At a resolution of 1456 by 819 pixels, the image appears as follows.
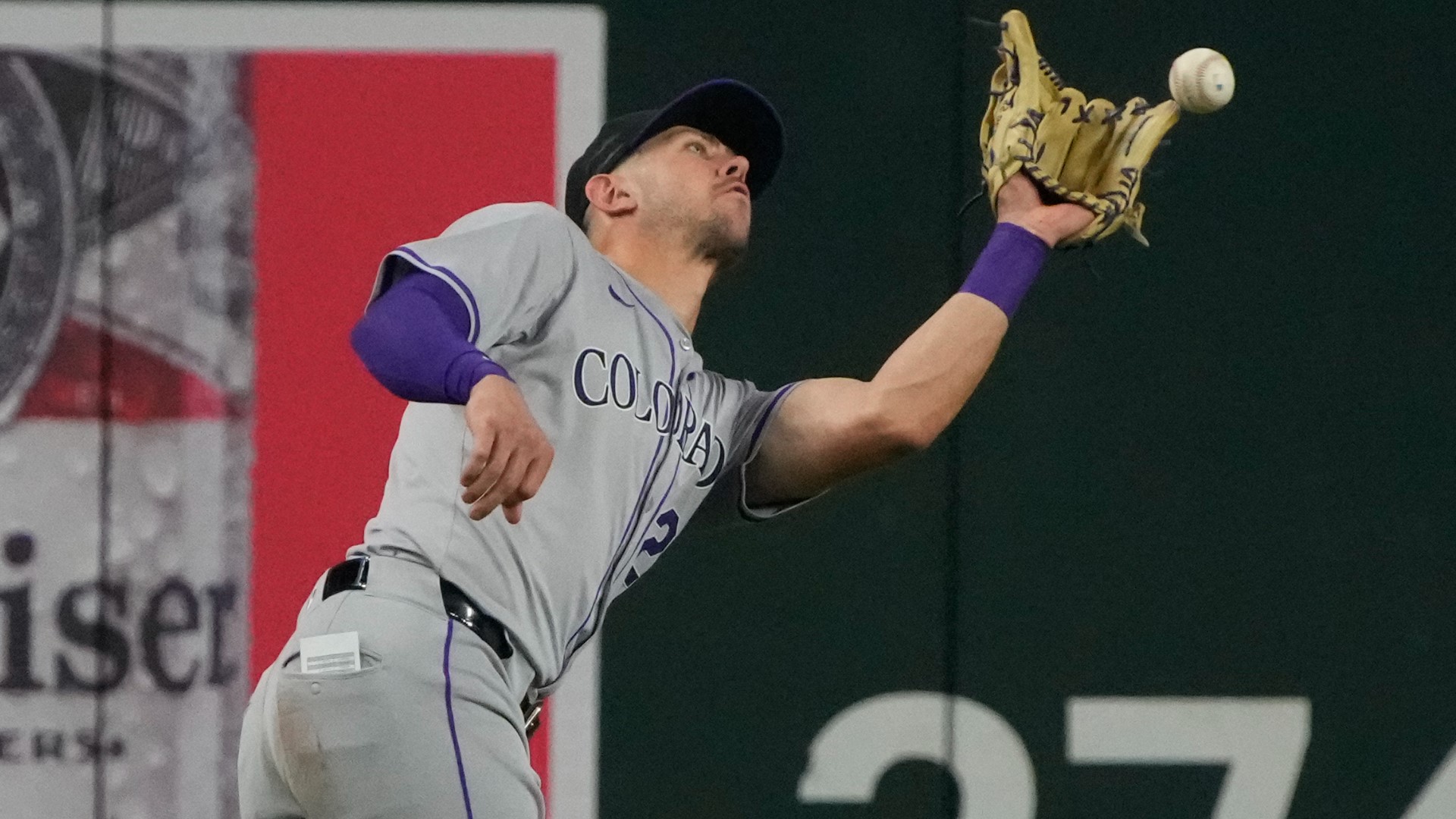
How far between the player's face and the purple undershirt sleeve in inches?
17.3

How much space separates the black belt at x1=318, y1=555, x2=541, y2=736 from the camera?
1938mm

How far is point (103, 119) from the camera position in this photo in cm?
311

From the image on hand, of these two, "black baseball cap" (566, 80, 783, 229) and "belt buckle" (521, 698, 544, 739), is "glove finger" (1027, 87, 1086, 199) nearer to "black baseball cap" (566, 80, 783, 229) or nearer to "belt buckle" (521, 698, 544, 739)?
"black baseball cap" (566, 80, 783, 229)

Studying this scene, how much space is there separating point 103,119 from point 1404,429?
7.29 ft

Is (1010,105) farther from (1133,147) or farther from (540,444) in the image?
(540,444)

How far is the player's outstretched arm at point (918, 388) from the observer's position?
2.13m

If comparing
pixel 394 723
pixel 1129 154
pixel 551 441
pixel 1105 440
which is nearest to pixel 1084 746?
pixel 1105 440

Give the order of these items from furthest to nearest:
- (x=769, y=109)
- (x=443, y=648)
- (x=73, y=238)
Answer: (x=73, y=238) < (x=769, y=109) < (x=443, y=648)

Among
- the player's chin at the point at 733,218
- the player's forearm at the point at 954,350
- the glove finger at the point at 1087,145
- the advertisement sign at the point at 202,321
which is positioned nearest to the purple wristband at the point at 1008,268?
the player's forearm at the point at 954,350

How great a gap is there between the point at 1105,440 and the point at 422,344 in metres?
1.69

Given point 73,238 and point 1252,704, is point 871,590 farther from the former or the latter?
point 73,238

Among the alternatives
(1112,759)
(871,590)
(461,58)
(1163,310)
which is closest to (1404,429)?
(1163,310)

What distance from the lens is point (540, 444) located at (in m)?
1.69

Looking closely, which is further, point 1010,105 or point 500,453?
point 1010,105
